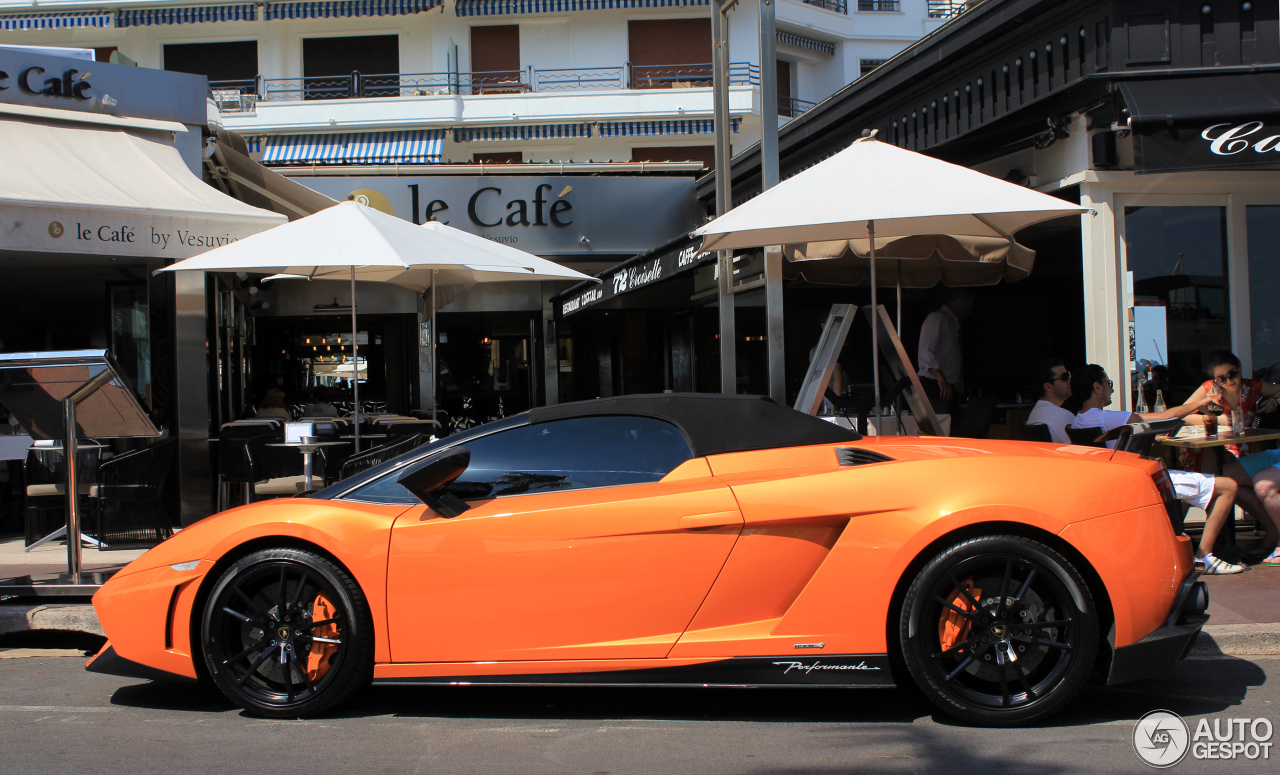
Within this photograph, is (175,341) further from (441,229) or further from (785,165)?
(785,165)

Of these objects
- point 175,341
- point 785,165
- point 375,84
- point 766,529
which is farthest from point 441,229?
point 375,84

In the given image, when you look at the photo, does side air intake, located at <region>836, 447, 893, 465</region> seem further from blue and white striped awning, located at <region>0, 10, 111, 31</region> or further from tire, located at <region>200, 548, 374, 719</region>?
blue and white striped awning, located at <region>0, 10, 111, 31</region>

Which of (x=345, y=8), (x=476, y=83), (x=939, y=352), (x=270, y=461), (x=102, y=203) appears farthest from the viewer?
(x=476, y=83)

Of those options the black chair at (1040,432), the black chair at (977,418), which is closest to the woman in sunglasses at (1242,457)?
the black chair at (1040,432)

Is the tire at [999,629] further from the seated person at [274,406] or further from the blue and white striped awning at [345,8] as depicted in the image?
the blue and white striped awning at [345,8]

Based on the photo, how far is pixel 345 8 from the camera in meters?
21.6

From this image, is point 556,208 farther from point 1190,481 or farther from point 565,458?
point 565,458

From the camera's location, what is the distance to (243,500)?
8.70 metres

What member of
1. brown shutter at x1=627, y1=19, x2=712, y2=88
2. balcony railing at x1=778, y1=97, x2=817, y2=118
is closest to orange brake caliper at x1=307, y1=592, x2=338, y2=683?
brown shutter at x1=627, y1=19, x2=712, y2=88

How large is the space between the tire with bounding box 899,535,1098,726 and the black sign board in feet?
13.7

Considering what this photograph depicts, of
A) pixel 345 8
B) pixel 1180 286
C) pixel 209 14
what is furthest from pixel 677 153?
pixel 1180 286

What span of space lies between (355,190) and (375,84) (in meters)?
10.6

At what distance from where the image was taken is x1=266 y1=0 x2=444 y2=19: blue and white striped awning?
70.2 ft

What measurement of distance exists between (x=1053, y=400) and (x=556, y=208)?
1020 cm
